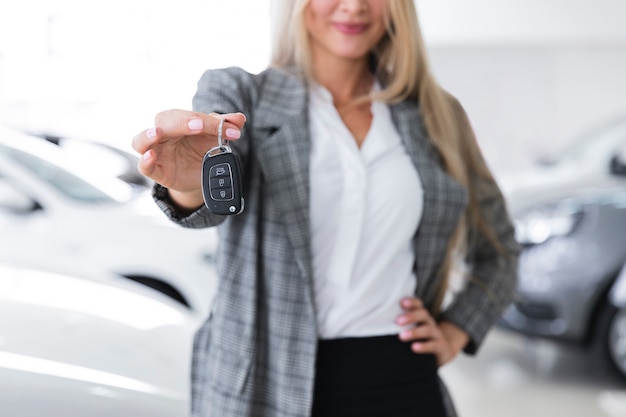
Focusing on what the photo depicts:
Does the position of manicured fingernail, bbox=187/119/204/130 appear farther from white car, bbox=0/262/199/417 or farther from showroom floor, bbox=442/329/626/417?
showroom floor, bbox=442/329/626/417

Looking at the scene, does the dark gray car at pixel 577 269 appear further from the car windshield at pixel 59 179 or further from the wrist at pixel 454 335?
the wrist at pixel 454 335

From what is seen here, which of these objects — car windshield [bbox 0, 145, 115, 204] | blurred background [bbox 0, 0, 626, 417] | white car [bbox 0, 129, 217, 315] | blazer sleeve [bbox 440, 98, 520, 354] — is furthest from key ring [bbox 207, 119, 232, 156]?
car windshield [bbox 0, 145, 115, 204]

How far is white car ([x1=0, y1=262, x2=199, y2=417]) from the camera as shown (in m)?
1.29

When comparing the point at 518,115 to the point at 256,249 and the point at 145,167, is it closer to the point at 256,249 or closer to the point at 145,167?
the point at 256,249

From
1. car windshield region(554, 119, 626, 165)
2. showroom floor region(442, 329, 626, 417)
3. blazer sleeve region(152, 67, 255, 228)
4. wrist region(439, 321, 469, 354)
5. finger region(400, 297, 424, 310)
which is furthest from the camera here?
car windshield region(554, 119, 626, 165)

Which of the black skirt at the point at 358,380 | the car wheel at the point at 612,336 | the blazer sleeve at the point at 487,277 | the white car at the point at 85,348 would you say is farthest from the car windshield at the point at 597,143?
the black skirt at the point at 358,380

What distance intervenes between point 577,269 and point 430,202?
218cm

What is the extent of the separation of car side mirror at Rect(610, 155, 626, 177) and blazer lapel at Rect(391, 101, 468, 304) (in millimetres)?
2501

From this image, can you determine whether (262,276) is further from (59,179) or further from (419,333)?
(59,179)

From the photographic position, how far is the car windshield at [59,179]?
10.7 feet

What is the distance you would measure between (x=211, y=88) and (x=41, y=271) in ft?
2.25

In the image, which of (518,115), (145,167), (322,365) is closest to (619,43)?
(518,115)

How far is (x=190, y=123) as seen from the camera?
93 centimetres

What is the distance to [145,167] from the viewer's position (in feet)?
3.18
